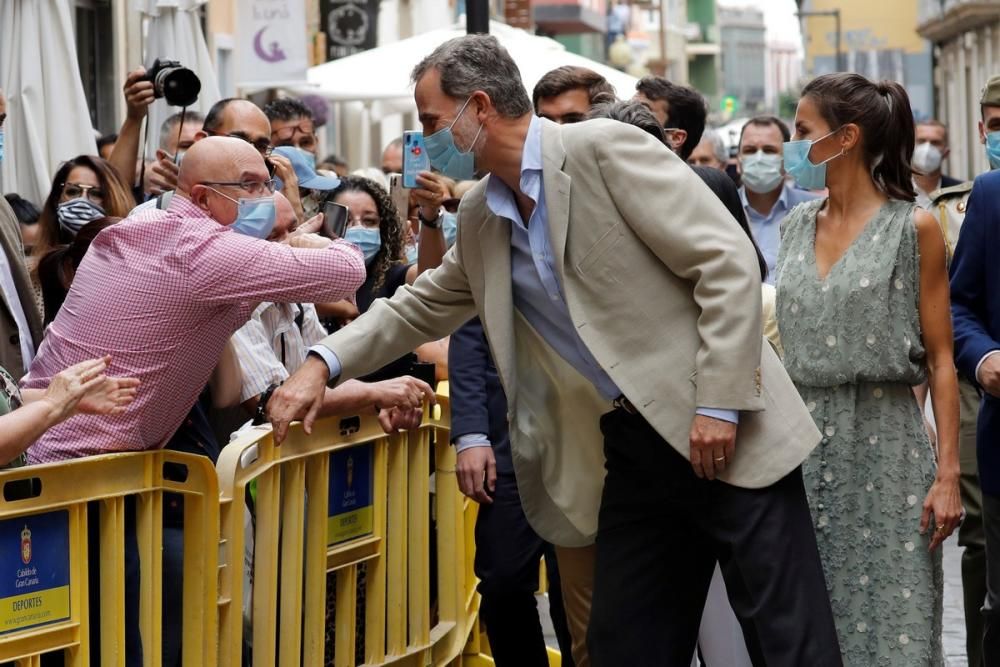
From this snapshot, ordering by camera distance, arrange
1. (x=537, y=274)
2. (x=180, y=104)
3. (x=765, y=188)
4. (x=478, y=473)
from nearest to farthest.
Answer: (x=537, y=274), (x=478, y=473), (x=180, y=104), (x=765, y=188)

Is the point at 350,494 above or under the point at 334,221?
under

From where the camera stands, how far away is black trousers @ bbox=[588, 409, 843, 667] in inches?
188

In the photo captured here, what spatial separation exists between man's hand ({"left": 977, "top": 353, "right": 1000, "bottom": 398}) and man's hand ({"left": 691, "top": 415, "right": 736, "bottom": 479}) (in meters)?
1.31

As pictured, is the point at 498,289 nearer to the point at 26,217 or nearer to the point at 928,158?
the point at 26,217

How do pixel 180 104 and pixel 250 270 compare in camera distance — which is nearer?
pixel 250 270

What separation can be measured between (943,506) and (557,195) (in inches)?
58.7

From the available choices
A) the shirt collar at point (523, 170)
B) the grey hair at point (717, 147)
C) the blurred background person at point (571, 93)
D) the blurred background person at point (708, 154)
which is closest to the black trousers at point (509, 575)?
the blurred background person at point (571, 93)

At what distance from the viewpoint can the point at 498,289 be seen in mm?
5016

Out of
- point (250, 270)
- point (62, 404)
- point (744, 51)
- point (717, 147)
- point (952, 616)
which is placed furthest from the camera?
point (744, 51)

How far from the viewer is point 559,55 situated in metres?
16.4

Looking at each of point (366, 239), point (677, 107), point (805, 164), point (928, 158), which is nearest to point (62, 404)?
point (805, 164)

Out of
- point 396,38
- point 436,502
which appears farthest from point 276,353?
point 396,38

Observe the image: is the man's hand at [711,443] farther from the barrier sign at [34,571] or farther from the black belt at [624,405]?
the barrier sign at [34,571]

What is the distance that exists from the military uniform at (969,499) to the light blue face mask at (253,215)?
8.34 ft
